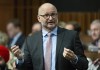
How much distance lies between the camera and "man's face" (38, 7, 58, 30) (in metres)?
4.30

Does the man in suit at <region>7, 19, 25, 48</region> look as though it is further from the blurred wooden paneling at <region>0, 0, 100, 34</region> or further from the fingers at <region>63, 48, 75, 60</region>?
the fingers at <region>63, 48, 75, 60</region>

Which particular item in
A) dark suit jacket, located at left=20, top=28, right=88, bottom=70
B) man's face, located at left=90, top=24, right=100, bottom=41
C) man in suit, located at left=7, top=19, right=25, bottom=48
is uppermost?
dark suit jacket, located at left=20, top=28, right=88, bottom=70

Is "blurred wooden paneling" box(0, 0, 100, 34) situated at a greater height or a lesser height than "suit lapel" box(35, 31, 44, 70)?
lesser

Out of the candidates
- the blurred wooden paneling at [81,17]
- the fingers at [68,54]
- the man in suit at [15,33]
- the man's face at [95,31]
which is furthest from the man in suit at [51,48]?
the blurred wooden paneling at [81,17]

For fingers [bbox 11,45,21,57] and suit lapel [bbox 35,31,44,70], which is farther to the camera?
suit lapel [bbox 35,31,44,70]

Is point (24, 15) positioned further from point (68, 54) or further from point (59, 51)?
point (68, 54)

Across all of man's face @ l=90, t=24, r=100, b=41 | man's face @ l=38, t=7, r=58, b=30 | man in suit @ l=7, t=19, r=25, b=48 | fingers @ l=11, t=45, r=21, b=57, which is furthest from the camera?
man in suit @ l=7, t=19, r=25, b=48

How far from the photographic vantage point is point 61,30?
14.8ft

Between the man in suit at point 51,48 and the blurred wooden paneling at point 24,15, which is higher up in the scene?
the man in suit at point 51,48

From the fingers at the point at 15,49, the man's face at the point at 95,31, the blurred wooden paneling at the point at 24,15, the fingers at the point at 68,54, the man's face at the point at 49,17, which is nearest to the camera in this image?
the fingers at the point at 68,54

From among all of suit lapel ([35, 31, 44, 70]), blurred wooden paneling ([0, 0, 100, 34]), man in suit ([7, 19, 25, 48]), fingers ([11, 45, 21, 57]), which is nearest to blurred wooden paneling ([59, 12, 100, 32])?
blurred wooden paneling ([0, 0, 100, 34])

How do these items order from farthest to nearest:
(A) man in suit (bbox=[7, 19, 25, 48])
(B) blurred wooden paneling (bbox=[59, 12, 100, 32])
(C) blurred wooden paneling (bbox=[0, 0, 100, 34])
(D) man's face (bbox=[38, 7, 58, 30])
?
(B) blurred wooden paneling (bbox=[59, 12, 100, 32])
(C) blurred wooden paneling (bbox=[0, 0, 100, 34])
(A) man in suit (bbox=[7, 19, 25, 48])
(D) man's face (bbox=[38, 7, 58, 30])

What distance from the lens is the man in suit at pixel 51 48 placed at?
4312mm

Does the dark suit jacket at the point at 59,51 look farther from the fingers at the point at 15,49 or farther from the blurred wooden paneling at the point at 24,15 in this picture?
the blurred wooden paneling at the point at 24,15
